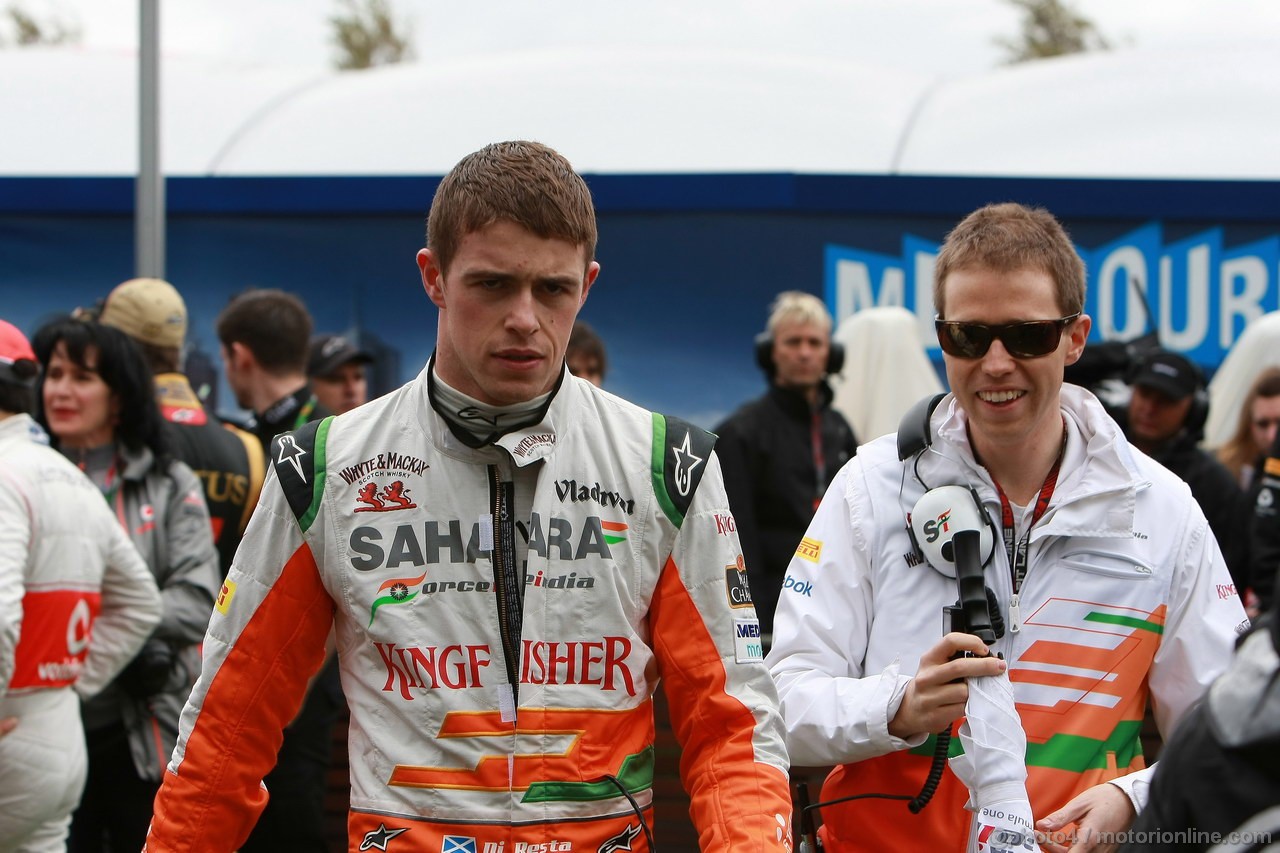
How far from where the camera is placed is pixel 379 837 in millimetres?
2439

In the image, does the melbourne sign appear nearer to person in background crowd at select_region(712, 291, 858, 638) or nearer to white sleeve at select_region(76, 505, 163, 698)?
person in background crowd at select_region(712, 291, 858, 638)

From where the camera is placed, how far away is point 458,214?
2.42 metres

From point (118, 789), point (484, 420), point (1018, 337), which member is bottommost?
point (118, 789)

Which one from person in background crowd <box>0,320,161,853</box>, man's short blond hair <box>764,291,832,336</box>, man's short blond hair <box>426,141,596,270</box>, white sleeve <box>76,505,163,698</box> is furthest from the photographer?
man's short blond hair <box>764,291,832,336</box>

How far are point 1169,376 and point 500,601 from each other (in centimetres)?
382

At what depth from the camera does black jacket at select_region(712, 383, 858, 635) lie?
6164 mm

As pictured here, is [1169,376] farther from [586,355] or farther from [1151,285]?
[1151,285]

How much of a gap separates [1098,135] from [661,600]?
9971 mm

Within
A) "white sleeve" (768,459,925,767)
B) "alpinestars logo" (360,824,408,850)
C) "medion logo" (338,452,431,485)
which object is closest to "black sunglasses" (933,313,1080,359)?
"white sleeve" (768,459,925,767)

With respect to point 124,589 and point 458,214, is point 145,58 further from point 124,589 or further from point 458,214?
point 458,214

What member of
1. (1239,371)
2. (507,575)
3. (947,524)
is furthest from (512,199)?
(1239,371)

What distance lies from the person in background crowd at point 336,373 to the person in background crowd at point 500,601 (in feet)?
13.1

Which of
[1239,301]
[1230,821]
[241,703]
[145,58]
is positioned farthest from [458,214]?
[1239,301]

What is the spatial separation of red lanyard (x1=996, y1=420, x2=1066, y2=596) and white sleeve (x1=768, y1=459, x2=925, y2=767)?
257 millimetres
